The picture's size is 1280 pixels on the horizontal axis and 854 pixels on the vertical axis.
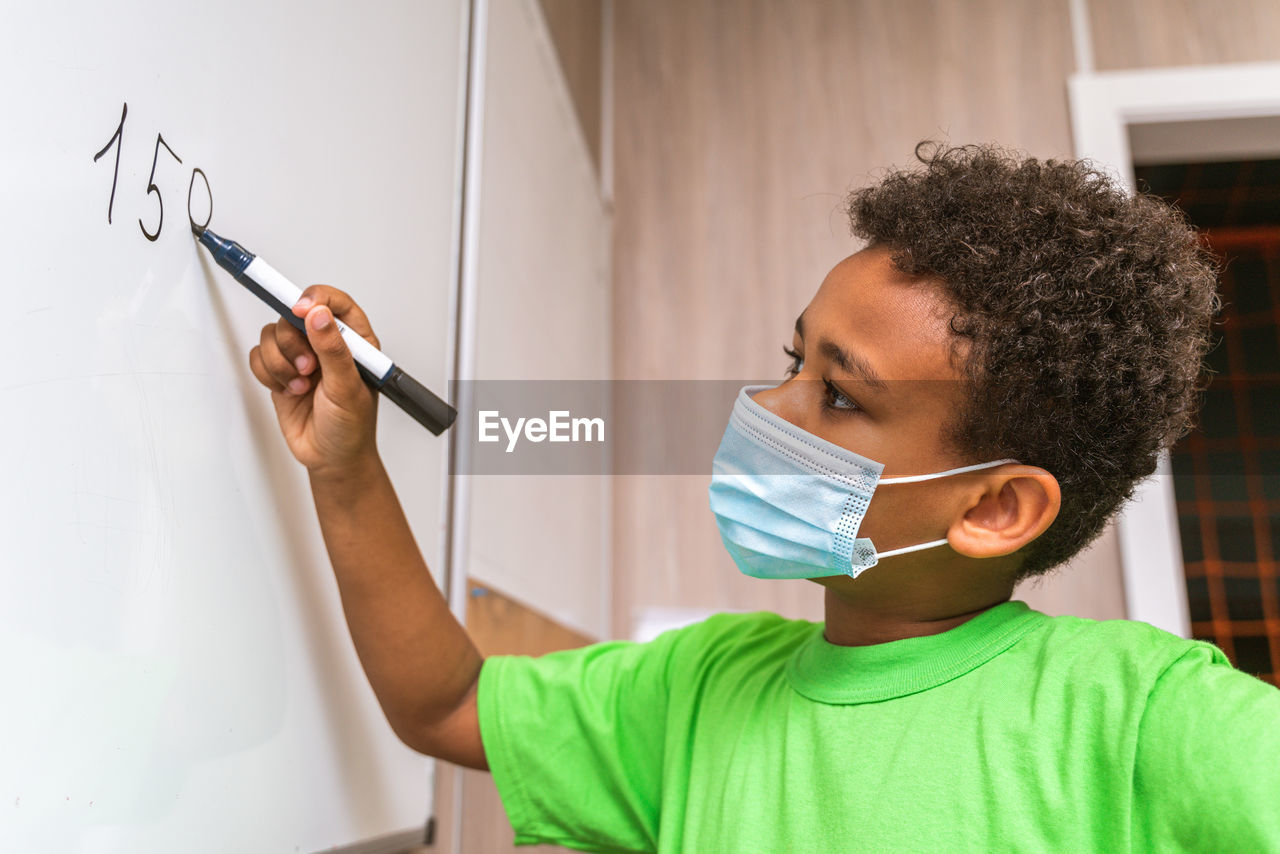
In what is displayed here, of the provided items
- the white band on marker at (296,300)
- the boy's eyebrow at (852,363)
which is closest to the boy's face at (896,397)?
the boy's eyebrow at (852,363)

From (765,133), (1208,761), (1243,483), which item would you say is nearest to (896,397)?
(1208,761)

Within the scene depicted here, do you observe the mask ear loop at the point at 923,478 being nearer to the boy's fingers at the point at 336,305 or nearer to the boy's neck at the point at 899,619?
the boy's neck at the point at 899,619

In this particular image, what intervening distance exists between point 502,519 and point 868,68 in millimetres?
1351

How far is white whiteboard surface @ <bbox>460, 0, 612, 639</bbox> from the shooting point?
1157mm

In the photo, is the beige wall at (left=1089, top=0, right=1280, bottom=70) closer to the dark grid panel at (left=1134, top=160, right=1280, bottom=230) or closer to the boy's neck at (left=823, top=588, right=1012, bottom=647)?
the dark grid panel at (left=1134, top=160, right=1280, bottom=230)

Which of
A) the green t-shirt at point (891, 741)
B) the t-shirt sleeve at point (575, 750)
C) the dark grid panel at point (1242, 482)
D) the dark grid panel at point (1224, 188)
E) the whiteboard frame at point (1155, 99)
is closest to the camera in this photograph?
the green t-shirt at point (891, 741)

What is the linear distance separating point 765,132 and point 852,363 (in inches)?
56.6

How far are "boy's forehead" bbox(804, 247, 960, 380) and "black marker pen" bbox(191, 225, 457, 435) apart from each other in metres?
0.29

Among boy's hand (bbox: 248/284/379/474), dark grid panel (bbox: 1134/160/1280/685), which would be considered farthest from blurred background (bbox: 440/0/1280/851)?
dark grid panel (bbox: 1134/160/1280/685)

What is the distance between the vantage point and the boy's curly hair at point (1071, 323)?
0.69 m

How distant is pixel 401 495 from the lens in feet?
2.80

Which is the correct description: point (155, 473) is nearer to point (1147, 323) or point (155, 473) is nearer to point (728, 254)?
point (1147, 323)

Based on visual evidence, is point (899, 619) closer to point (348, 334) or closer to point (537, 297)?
point (348, 334)

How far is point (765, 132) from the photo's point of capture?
6.68 ft
